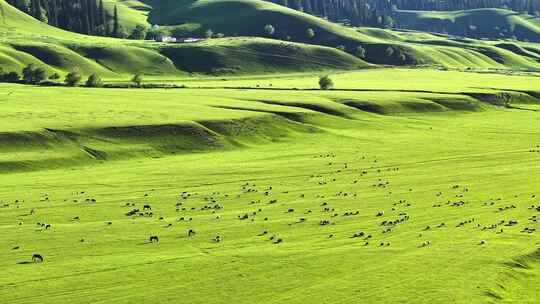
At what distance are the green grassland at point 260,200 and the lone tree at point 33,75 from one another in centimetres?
2888

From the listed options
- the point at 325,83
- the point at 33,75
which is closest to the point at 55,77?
the point at 33,75

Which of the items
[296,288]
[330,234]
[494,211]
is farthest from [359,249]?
[494,211]

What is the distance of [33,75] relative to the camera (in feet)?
590

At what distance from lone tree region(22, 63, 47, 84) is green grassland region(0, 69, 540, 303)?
2888 centimetres

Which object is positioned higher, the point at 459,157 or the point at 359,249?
the point at 359,249

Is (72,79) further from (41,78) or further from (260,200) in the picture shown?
(260,200)

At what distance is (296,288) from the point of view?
167ft

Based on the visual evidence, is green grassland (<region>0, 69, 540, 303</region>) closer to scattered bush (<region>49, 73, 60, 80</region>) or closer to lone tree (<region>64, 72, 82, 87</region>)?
lone tree (<region>64, 72, 82, 87</region>)

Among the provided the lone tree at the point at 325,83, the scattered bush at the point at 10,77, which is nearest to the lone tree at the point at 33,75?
the scattered bush at the point at 10,77

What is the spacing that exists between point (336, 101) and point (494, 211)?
84401mm

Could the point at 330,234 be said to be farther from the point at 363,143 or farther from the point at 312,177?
the point at 363,143

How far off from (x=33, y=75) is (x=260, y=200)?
11826 centimetres

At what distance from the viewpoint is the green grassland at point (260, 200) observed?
51.9 meters

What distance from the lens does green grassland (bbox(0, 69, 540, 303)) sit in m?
51.9
